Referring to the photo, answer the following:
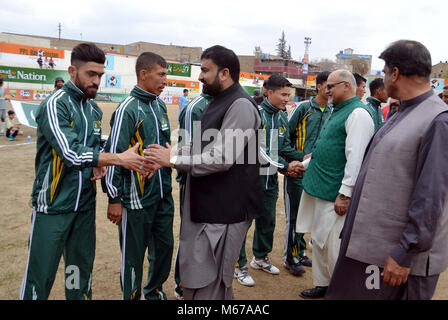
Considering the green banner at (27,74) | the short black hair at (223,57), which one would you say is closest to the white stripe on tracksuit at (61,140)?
the short black hair at (223,57)

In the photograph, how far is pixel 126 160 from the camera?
2518mm

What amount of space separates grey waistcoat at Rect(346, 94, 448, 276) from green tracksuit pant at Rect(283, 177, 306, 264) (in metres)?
2.04

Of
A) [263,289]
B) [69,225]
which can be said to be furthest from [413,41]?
[263,289]

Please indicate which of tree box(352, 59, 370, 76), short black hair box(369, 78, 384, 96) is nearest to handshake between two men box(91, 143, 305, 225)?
short black hair box(369, 78, 384, 96)

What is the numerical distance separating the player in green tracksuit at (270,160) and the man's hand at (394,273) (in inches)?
79.7

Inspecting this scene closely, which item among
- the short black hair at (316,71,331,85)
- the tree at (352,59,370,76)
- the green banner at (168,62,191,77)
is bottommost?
the short black hair at (316,71,331,85)

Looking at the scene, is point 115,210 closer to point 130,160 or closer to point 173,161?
point 130,160

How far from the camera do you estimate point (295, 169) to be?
3965 mm

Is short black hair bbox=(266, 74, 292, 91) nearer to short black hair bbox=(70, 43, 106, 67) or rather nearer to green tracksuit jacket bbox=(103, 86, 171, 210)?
green tracksuit jacket bbox=(103, 86, 171, 210)

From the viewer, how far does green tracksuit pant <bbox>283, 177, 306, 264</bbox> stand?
4254 millimetres

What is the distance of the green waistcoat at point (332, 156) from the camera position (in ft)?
10.5

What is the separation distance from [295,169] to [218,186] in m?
1.88

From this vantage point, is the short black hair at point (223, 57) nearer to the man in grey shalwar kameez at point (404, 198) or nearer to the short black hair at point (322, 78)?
the man in grey shalwar kameez at point (404, 198)
